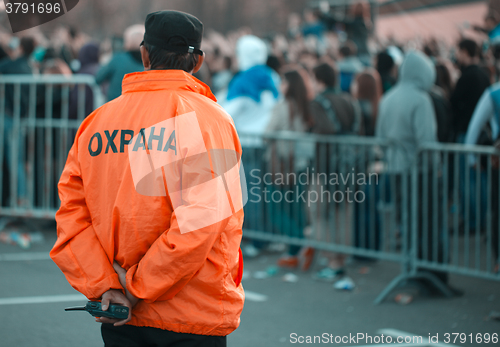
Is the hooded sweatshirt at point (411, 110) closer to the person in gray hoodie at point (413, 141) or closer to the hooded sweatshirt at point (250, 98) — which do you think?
the person in gray hoodie at point (413, 141)

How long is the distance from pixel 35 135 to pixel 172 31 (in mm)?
6101

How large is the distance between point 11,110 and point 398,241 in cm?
499

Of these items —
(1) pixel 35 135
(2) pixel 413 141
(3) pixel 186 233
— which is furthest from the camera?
(1) pixel 35 135

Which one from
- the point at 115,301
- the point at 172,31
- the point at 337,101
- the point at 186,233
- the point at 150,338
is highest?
the point at 172,31

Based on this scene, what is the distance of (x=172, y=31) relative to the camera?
7.52 feet

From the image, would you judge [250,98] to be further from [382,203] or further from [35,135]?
[35,135]

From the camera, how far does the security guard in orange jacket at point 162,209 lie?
2.18 m

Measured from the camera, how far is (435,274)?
576cm

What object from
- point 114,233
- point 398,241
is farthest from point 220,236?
point 398,241

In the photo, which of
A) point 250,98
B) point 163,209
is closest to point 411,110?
point 250,98

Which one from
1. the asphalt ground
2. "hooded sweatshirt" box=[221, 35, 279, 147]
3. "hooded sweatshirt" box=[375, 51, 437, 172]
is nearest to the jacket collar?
the asphalt ground

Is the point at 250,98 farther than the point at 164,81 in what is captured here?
Yes

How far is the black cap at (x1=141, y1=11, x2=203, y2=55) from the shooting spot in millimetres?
2295

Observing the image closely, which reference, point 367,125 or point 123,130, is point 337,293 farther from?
point 123,130
